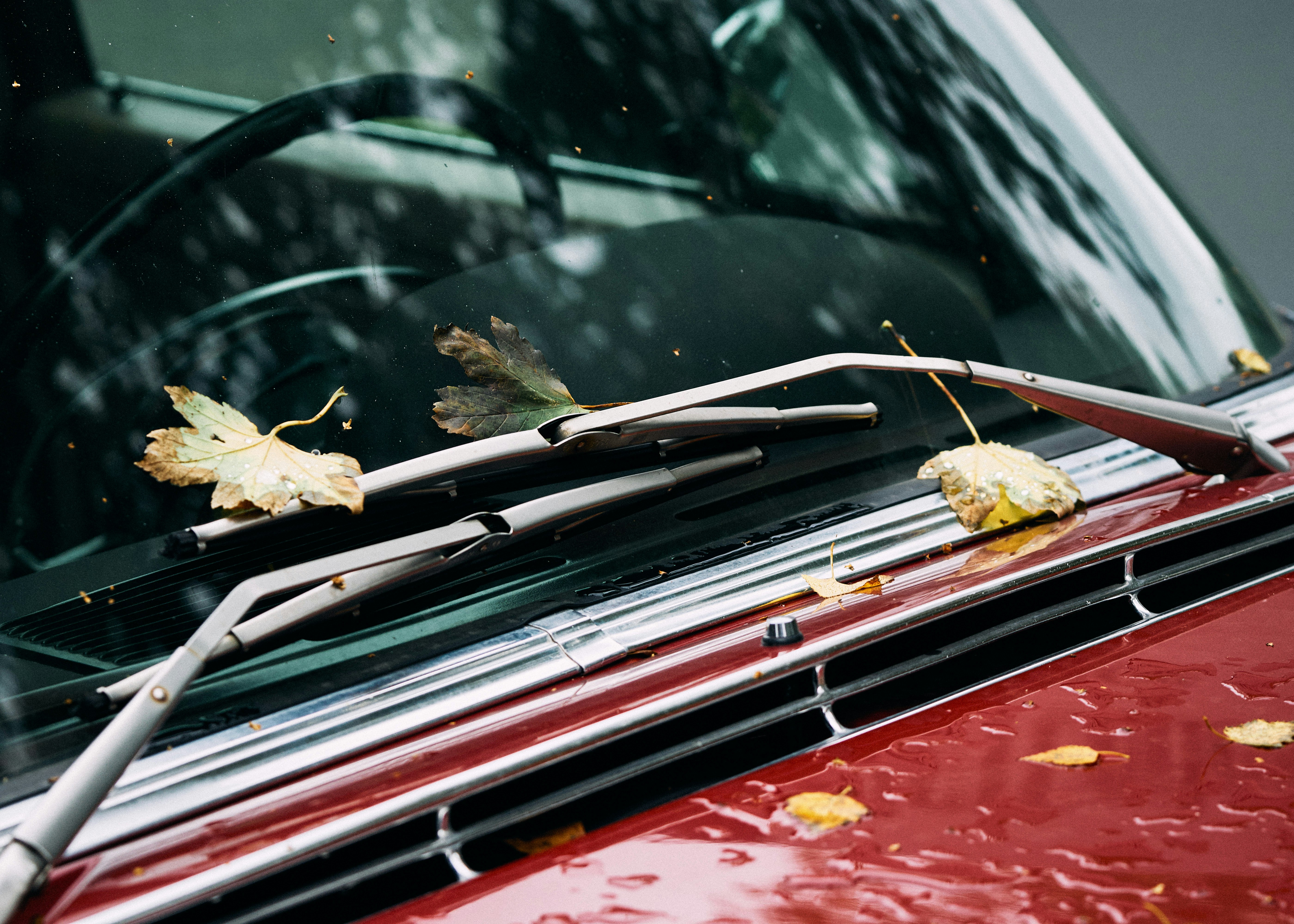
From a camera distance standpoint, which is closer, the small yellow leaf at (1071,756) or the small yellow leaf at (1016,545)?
the small yellow leaf at (1071,756)

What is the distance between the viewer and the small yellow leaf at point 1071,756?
2.22 ft

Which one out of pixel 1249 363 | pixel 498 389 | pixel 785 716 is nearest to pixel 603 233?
pixel 498 389

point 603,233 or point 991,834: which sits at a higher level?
point 603,233

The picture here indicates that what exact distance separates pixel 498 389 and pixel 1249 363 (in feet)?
3.44

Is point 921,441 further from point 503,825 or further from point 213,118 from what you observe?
point 213,118

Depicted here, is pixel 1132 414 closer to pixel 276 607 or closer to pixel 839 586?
pixel 839 586

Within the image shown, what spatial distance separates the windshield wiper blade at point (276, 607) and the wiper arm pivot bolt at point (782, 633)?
235mm

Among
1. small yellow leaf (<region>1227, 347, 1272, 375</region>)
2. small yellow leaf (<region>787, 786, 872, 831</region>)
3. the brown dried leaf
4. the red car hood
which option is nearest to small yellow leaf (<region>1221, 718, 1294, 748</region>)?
the red car hood

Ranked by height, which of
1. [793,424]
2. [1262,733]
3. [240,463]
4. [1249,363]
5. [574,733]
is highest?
[240,463]

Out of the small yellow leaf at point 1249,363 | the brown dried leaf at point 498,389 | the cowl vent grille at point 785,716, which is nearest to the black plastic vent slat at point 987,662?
the cowl vent grille at point 785,716

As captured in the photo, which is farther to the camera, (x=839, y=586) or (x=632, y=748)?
(x=839, y=586)

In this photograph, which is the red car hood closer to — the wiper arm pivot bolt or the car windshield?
the wiper arm pivot bolt

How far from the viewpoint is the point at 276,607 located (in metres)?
0.83

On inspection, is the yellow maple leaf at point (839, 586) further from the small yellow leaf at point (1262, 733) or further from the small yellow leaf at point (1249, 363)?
the small yellow leaf at point (1249, 363)
